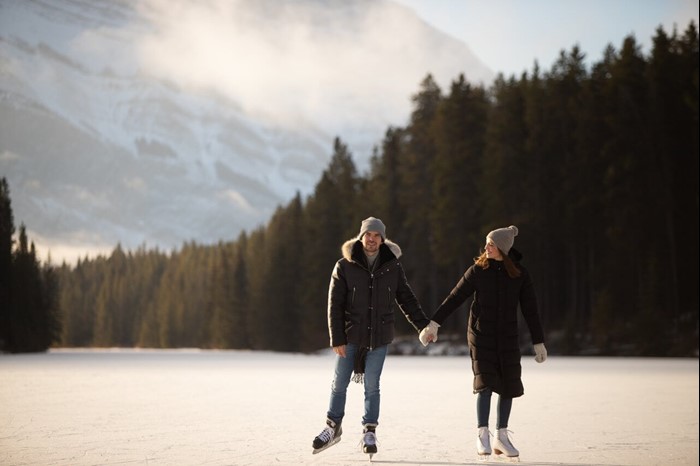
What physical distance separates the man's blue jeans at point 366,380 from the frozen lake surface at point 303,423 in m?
0.45

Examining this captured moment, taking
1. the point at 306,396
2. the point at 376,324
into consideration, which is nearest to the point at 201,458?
the point at 376,324

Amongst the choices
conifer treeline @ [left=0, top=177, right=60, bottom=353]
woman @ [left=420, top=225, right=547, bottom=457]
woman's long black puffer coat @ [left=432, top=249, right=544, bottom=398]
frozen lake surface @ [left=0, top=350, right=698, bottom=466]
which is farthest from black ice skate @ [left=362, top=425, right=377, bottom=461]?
conifer treeline @ [left=0, top=177, right=60, bottom=353]

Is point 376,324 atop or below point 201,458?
atop

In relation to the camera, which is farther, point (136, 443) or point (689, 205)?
point (689, 205)

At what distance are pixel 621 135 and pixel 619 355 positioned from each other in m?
12.6

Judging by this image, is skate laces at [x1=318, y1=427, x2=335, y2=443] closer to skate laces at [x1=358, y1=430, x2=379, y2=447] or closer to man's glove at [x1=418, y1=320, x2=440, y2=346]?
skate laces at [x1=358, y1=430, x2=379, y2=447]

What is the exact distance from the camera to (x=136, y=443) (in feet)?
32.5

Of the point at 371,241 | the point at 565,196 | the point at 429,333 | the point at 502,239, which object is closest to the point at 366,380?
the point at 429,333

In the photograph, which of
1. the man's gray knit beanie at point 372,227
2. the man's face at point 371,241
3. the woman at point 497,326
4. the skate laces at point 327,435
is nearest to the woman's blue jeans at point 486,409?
the woman at point 497,326

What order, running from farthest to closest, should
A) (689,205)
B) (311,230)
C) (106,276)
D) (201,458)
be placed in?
(106,276)
(311,230)
(689,205)
(201,458)

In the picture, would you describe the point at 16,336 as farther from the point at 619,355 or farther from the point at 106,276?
the point at 106,276

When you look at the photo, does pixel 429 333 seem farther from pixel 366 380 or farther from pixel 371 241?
pixel 371 241

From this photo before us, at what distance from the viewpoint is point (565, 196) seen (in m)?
53.3

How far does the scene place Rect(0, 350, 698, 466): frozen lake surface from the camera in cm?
909
